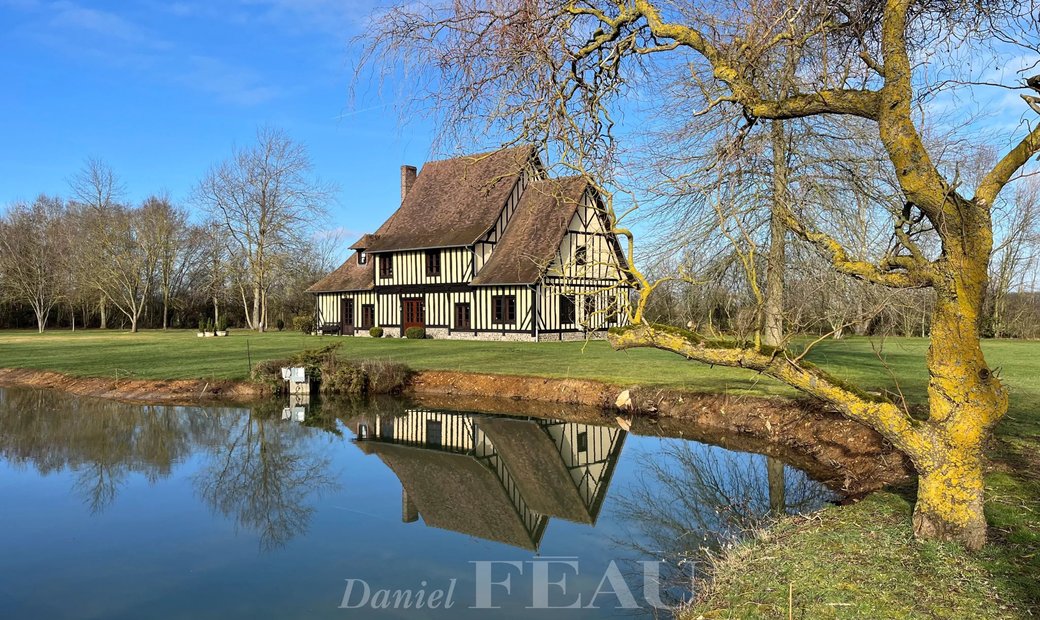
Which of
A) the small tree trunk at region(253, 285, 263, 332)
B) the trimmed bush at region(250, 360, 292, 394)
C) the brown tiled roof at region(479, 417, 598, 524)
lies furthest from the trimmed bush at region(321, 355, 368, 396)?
the small tree trunk at region(253, 285, 263, 332)

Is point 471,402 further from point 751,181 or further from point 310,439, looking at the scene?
point 751,181

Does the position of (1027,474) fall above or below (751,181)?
below

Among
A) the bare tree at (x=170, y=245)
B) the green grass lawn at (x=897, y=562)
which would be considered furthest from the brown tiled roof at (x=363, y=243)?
the green grass lawn at (x=897, y=562)

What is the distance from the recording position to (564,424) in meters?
12.1

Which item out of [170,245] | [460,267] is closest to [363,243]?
[460,267]

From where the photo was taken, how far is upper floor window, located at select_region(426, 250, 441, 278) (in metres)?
28.4

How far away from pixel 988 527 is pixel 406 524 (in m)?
5.33

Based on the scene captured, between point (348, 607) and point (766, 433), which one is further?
point (766, 433)

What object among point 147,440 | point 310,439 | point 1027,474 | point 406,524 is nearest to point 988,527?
point 1027,474

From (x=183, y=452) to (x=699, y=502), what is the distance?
808 cm

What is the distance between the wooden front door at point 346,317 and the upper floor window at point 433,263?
5.62 metres

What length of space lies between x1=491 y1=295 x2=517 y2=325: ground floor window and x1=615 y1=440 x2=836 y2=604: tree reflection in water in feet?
53.3

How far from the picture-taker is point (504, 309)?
2606 cm

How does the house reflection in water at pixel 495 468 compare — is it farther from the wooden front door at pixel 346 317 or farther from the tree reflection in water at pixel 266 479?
the wooden front door at pixel 346 317
